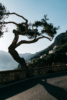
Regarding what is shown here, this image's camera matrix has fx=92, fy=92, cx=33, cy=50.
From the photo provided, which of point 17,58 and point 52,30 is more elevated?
point 52,30

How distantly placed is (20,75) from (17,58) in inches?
96.4

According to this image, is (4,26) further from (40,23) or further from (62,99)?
(62,99)

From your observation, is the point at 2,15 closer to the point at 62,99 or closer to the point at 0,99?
the point at 0,99

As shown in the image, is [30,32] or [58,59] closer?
[30,32]

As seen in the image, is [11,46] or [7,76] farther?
[11,46]

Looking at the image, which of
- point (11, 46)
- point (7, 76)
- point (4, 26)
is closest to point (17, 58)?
point (11, 46)

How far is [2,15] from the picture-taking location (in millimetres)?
→ 13078

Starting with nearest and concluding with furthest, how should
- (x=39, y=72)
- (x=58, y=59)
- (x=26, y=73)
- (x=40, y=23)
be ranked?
(x=26, y=73) → (x=39, y=72) → (x=40, y=23) → (x=58, y=59)

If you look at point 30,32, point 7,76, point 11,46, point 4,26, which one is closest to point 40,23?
point 30,32

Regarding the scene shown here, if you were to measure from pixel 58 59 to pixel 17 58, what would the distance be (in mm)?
74611

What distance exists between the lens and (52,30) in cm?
1700

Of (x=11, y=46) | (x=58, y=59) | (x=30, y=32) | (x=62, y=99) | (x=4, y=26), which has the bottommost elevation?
(x=58, y=59)

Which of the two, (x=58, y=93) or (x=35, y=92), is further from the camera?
(x=35, y=92)

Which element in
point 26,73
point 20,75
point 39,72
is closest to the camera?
point 20,75
